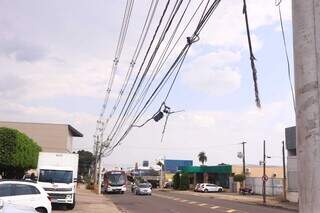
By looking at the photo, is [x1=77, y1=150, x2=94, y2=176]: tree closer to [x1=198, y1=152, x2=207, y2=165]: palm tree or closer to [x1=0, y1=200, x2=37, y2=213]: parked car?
[x1=198, y1=152, x2=207, y2=165]: palm tree

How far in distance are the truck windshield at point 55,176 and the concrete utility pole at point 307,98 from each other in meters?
29.0

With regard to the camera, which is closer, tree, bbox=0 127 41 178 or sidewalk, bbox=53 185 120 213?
sidewalk, bbox=53 185 120 213

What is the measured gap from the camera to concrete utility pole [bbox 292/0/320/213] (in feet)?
16.6

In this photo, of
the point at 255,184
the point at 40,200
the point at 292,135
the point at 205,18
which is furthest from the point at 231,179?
the point at 205,18

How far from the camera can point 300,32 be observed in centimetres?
532

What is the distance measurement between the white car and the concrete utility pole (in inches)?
580

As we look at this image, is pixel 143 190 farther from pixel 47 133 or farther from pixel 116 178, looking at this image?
pixel 47 133

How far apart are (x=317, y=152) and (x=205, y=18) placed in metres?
5.60

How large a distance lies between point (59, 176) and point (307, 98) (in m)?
29.2

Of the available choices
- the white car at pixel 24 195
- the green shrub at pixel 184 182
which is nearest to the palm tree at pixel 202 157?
the green shrub at pixel 184 182

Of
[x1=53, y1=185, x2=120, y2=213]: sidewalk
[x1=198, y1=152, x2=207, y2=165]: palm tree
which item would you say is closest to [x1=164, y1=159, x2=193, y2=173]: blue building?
[x1=198, y1=152, x2=207, y2=165]: palm tree

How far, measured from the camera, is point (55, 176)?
1308 inches

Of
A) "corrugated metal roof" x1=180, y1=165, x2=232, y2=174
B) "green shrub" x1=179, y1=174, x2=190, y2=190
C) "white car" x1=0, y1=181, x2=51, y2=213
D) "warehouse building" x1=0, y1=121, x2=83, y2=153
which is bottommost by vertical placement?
"white car" x1=0, y1=181, x2=51, y2=213

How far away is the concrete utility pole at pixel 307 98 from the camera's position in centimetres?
506
